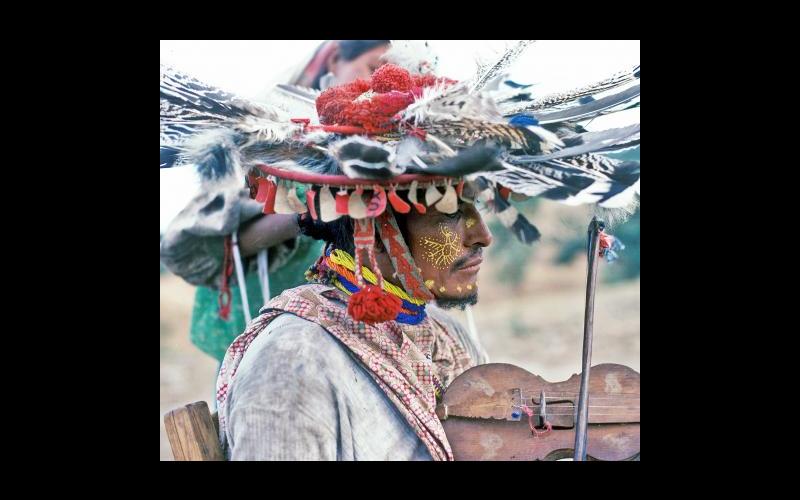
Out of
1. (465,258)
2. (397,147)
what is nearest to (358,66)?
(465,258)

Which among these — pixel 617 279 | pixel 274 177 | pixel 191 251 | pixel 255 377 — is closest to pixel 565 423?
pixel 255 377

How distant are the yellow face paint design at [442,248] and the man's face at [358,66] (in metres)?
0.99

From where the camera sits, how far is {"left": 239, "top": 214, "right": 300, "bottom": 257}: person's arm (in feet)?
14.2

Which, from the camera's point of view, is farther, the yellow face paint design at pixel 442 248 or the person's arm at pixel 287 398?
the yellow face paint design at pixel 442 248

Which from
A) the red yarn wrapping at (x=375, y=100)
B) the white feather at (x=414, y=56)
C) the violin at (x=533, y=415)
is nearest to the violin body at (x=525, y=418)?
the violin at (x=533, y=415)

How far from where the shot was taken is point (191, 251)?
4383 millimetres

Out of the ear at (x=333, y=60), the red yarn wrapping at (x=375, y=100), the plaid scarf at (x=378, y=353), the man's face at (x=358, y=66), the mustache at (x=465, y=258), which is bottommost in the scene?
the plaid scarf at (x=378, y=353)

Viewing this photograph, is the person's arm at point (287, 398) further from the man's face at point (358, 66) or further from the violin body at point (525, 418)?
the man's face at point (358, 66)

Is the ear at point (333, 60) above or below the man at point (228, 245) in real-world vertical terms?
above

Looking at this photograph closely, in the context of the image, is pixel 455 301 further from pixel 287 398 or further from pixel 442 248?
pixel 287 398

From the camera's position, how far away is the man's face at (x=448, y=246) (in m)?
2.88

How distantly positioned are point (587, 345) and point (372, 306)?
0.70m

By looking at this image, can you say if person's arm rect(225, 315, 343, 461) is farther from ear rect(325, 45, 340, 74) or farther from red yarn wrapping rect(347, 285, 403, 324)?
ear rect(325, 45, 340, 74)

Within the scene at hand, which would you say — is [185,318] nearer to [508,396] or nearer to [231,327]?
[231,327]
